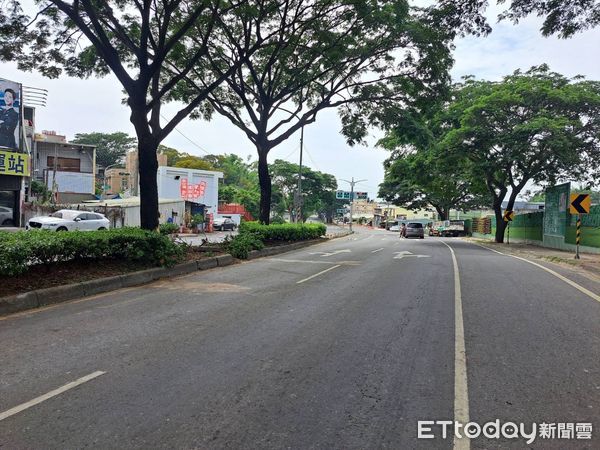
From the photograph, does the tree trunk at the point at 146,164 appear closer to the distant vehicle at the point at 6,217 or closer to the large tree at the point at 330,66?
the large tree at the point at 330,66

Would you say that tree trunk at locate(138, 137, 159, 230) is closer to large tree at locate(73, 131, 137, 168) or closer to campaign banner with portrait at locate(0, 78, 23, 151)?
campaign banner with portrait at locate(0, 78, 23, 151)

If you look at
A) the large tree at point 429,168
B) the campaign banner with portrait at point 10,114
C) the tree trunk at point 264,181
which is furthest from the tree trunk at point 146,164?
the campaign banner with portrait at point 10,114

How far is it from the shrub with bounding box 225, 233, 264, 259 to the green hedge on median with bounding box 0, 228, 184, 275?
3151 mm

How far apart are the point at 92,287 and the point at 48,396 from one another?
16.3ft

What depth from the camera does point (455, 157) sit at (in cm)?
2834

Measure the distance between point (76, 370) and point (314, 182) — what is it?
74.4 m

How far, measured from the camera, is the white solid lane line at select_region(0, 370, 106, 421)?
3.55m

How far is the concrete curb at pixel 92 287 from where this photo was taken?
7.03 m

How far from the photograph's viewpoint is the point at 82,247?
9.04 metres

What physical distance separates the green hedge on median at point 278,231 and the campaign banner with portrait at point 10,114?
55.0ft

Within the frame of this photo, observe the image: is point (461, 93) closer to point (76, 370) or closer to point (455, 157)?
point (455, 157)

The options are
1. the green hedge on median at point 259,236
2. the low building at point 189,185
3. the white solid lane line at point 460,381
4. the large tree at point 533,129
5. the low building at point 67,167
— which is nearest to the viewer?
the white solid lane line at point 460,381

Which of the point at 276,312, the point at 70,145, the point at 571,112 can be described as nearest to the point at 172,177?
the point at 70,145

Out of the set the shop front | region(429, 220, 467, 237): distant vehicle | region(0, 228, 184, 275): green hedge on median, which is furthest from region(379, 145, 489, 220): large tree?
the shop front
